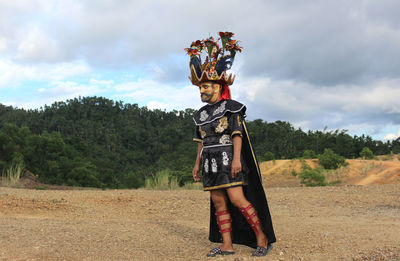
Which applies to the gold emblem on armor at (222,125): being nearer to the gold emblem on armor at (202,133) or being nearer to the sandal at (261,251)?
the gold emblem on armor at (202,133)

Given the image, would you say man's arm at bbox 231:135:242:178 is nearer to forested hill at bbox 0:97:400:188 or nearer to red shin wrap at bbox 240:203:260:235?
red shin wrap at bbox 240:203:260:235

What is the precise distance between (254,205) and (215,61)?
1.99 meters

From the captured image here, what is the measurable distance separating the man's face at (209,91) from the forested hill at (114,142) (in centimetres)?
1645

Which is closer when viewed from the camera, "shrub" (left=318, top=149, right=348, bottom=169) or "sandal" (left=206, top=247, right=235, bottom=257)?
"sandal" (left=206, top=247, right=235, bottom=257)

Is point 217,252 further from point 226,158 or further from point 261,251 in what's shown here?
point 226,158

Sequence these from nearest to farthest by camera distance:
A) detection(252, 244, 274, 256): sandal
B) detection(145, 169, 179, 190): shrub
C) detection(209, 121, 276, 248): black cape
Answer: detection(252, 244, 274, 256): sandal, detection(209, 121, 276, 248): black cape, detection(145, 169, 179, 190): shrub

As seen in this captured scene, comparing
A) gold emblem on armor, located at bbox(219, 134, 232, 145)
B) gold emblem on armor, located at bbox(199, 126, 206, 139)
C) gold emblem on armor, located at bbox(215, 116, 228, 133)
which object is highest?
gold emblem on armor, located at bbox(215, 116, 228, 133)

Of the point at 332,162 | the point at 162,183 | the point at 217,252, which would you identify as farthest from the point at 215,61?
the point at 332,162

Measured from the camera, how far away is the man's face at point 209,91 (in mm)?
4984

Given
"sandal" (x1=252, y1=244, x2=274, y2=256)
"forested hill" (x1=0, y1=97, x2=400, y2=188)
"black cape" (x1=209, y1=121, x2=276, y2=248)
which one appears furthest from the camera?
"forested hill" (x1=0, y1=97, x2=400, y2=188)

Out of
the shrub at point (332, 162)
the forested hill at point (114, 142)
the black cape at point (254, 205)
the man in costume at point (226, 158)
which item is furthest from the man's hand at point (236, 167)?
the shrub at point (332, 162)

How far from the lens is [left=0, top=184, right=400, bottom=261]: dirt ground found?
4766 millimetres

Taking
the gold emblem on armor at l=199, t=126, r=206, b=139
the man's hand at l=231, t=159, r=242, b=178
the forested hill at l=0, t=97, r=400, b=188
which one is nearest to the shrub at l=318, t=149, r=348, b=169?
the forested hill at l=0, t=97, r=400, b=188

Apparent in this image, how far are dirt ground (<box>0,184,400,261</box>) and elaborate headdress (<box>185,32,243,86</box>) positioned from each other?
2302 millimetres
